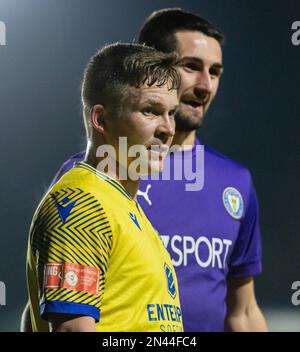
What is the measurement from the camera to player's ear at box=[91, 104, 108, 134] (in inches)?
52.6

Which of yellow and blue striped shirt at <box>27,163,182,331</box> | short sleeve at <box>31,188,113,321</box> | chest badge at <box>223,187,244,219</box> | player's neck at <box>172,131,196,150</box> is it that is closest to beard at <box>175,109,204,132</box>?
player's neck at <box>172,131,196,150</box>

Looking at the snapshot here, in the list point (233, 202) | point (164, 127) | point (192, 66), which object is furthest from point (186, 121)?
point (164, 127)

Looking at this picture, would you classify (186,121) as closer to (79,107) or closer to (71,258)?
(79,107)

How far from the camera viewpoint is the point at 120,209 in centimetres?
126

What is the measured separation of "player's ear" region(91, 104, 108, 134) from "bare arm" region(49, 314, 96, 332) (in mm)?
373

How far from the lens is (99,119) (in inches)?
52.7

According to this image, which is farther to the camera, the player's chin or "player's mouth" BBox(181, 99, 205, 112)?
"player's mouth" BBox(181, 99, 205, 112)

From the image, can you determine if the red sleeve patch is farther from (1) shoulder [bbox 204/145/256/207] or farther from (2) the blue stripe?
(1) shoulder [bbox 204/145/256/207]

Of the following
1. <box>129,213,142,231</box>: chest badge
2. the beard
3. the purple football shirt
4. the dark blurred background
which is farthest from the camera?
the dark blurred background

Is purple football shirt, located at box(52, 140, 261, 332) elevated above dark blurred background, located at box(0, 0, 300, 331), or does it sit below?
below

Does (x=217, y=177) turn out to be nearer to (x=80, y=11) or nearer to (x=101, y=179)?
(x=80, y=11)

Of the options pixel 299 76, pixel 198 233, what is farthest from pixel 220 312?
pixel 299 76

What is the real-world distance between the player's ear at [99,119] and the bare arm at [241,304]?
1.09 metres

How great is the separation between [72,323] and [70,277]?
8 centimetres
